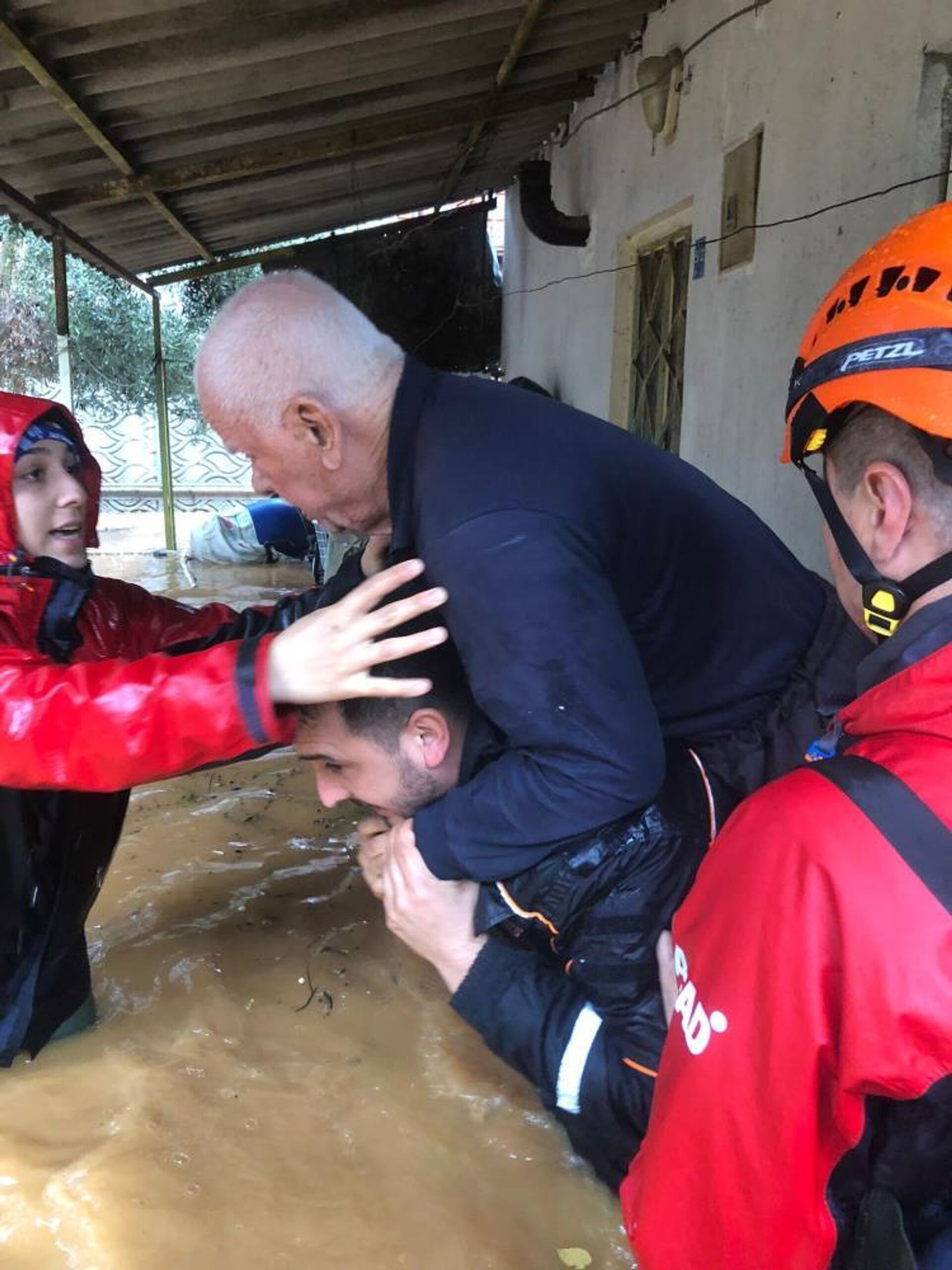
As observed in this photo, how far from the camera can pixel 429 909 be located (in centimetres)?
195

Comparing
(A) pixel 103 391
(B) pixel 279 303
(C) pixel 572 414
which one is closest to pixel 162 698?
(B) pixel 279 303

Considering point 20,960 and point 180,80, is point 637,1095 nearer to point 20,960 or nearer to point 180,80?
point 20,960

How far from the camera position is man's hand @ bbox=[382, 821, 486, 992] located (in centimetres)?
194

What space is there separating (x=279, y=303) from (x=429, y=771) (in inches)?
39.0

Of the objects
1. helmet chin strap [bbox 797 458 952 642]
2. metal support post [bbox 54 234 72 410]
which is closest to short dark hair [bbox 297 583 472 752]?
helmet chin strap [bbox 797 458 952 642]

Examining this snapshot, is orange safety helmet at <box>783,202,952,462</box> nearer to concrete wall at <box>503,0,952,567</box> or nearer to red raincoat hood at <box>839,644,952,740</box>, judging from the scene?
red raincoat hood at <box>839,644,952,740</box>

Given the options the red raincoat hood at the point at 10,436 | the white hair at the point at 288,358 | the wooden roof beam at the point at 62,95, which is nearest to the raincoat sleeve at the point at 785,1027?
the white hair at the point at 288,358

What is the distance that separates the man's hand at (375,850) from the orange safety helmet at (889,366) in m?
1.20

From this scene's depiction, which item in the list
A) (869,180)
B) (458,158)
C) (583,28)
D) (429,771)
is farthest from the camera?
(458,158)

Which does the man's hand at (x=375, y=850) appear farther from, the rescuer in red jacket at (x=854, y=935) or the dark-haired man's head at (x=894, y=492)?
the dark-haired man's head at (x=894, y=492)

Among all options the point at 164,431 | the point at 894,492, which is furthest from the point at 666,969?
the point at 164,431

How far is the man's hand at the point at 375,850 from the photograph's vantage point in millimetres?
2145

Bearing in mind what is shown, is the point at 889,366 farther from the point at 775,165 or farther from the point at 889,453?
the point at 775,165

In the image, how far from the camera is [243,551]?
1101 centimetres
